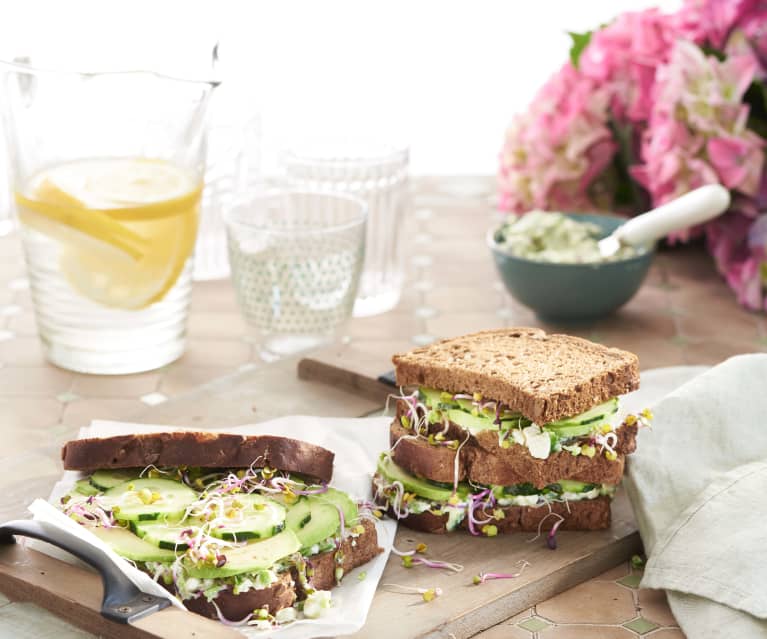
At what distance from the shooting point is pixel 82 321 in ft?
7.90

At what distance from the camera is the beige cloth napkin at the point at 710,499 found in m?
1.62

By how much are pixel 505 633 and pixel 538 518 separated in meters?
0.26

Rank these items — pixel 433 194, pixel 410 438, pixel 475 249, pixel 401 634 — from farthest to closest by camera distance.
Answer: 1. pixel 433 194
2. pixel 475 249
3. pixel 410 438
4. pixel 401 634

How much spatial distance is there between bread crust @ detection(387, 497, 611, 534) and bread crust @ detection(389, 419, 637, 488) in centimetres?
4

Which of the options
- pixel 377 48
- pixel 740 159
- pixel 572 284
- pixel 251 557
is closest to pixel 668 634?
pixel 251 557

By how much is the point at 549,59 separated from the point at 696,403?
10.5 feet

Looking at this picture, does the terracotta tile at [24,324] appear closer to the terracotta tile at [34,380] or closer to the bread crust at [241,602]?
the terracotta tile at [34,380]

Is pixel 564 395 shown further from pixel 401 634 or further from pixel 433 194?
pixel 433 194

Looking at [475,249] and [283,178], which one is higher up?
[283,178]

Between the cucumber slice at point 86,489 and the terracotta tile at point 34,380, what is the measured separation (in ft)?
2.06

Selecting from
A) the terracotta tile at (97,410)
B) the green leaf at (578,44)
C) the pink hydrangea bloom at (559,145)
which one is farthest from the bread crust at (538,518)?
the green leaf at (578,44)

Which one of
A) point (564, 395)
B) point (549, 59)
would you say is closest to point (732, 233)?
point (564, 395)

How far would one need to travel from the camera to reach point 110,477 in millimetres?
1804

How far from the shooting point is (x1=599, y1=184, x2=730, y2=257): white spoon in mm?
2633
